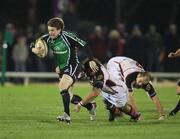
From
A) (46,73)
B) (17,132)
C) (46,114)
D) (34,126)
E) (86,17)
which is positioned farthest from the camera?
(86,17)

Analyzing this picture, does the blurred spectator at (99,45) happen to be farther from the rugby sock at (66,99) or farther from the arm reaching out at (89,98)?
the rugby sock at (66,99)

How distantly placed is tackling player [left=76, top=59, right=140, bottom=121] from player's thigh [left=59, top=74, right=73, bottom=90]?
0.35 meters

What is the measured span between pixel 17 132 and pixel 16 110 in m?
4.35

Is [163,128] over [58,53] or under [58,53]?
under

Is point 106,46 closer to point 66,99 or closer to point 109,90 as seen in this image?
point 109,90

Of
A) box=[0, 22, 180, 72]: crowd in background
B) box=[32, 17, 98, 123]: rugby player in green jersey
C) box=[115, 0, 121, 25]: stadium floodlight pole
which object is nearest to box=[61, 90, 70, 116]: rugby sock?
box=[32, 17, 98, 123]: rugby player in green jersey

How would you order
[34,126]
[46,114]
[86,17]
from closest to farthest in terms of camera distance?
[34,126] → [46,114] → [86,17]

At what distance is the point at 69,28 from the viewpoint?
29531 millimetres

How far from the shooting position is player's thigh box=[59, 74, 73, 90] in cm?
1519

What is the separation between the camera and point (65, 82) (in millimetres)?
15266

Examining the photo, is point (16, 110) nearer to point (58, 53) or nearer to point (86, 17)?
point (58, 53)

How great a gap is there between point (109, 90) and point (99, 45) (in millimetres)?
13111

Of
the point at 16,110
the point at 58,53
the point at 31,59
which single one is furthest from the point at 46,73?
the point at 58,53

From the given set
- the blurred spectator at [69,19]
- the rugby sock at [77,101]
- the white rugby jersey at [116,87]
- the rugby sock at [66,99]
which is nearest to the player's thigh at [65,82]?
the rugby sock at [66,99]
